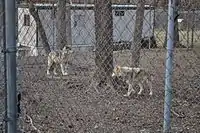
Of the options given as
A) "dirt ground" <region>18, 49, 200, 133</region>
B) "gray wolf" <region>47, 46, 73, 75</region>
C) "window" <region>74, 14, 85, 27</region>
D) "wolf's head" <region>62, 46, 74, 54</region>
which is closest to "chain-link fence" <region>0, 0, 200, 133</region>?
"dirt ground" <region>18, 49, 200, 133</region>

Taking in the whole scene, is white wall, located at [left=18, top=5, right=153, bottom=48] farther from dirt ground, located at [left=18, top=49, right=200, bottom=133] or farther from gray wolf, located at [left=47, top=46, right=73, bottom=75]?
dirt ground, located at [left=18, top=49, right=200, bottom=133]

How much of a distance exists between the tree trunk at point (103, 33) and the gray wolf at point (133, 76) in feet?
0.96

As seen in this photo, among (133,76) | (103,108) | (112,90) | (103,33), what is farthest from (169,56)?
(133,76)

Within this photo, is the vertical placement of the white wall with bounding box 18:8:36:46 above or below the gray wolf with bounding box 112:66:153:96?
above

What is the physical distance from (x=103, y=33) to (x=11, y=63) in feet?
15.8

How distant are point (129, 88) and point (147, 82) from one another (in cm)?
42

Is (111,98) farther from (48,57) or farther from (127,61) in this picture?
(48,57)

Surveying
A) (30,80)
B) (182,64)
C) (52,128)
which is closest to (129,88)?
(30,80)

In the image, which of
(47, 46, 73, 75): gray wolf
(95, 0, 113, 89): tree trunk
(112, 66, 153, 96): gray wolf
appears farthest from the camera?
(47, 46, 73, 75): gray wolf

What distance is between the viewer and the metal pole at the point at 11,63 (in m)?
2.54

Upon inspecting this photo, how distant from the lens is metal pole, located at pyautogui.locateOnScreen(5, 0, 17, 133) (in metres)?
2.54

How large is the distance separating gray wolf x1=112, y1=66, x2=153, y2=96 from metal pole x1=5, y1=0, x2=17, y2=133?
534 cm

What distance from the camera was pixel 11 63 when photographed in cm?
260

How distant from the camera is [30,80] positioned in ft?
30.6
